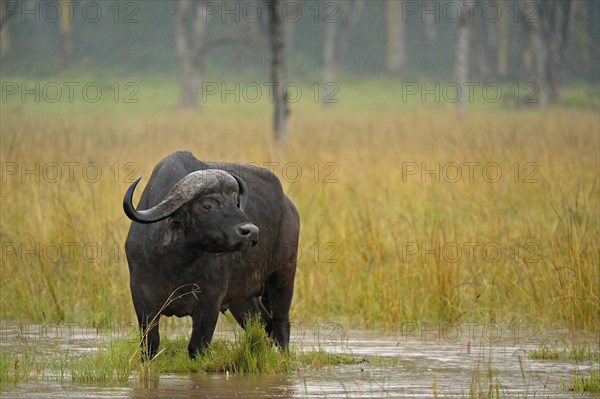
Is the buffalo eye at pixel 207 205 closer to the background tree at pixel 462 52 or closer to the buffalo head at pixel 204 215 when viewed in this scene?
the buffalo head at pixel 204 215

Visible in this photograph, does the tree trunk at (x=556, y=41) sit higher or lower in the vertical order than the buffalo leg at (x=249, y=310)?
higher

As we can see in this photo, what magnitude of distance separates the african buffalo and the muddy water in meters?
0.49

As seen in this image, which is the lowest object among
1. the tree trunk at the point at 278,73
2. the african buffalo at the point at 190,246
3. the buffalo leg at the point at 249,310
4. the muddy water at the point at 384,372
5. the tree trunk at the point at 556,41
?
the muddy water at the point at 384,372

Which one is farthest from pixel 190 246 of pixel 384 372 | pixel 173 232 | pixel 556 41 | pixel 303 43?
pixel 303 43

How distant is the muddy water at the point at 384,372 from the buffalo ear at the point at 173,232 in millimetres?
927

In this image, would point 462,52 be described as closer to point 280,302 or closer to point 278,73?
point 278,73

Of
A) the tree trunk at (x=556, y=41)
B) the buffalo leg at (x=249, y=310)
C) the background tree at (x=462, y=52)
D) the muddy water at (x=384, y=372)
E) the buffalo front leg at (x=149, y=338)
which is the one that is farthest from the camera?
the tree trunk at (x=556, y=41)

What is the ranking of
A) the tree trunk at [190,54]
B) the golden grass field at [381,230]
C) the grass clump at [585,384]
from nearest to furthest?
1. the grass clump at [585,384]
2. the golden grass field at [381,230]
3. the tree trunk at [190,54]

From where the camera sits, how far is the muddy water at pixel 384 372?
7.22 metres

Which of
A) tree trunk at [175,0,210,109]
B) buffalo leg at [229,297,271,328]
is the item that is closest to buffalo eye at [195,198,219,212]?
buffalo leg at [229,297,271,328]

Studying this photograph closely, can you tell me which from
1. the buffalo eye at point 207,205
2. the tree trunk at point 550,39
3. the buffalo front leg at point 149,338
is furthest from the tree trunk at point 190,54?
the buffalo eye at point 207,205

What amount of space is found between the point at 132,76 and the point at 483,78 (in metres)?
18.3

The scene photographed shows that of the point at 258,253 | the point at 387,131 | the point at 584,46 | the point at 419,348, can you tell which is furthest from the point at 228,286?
the point at 584,46

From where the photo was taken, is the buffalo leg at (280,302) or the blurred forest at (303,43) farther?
→ the blurred forest at (303,43)
